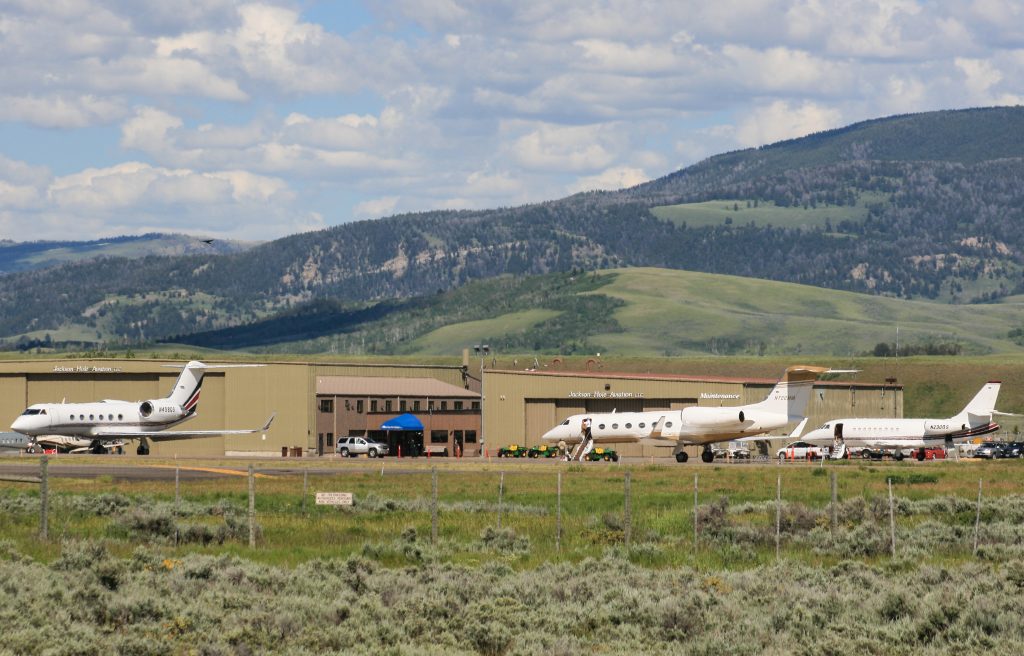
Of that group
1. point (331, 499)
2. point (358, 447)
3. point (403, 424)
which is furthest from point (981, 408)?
point (331, 499)

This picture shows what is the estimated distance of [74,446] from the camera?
93750mm

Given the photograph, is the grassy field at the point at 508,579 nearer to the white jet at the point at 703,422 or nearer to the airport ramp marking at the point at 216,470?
the airport ramp marking at the point at 216,470

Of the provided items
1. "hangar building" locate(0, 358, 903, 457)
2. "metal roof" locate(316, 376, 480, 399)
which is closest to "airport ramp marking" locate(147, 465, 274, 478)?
"hangar building" locate(0, 358, 903, 457)

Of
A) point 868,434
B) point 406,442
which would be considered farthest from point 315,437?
point 868,434

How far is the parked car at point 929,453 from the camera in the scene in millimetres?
90500

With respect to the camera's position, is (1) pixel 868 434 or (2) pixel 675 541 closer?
(2) pixel 675 541

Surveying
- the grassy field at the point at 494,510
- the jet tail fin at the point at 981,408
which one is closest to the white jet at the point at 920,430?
the jet tail fin at the point at 981,408

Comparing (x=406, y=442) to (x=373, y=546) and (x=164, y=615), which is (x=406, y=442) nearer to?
(x=373, y=546)

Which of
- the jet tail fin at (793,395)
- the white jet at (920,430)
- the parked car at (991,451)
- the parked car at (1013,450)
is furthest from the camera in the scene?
the parked car at (991,451)

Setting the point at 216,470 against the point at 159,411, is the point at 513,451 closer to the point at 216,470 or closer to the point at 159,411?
the point at 159,411

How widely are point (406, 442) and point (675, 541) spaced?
73.2 meters

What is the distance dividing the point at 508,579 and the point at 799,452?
68441mm

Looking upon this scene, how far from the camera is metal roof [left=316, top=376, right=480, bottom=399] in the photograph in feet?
348

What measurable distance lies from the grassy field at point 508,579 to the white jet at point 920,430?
151ft
